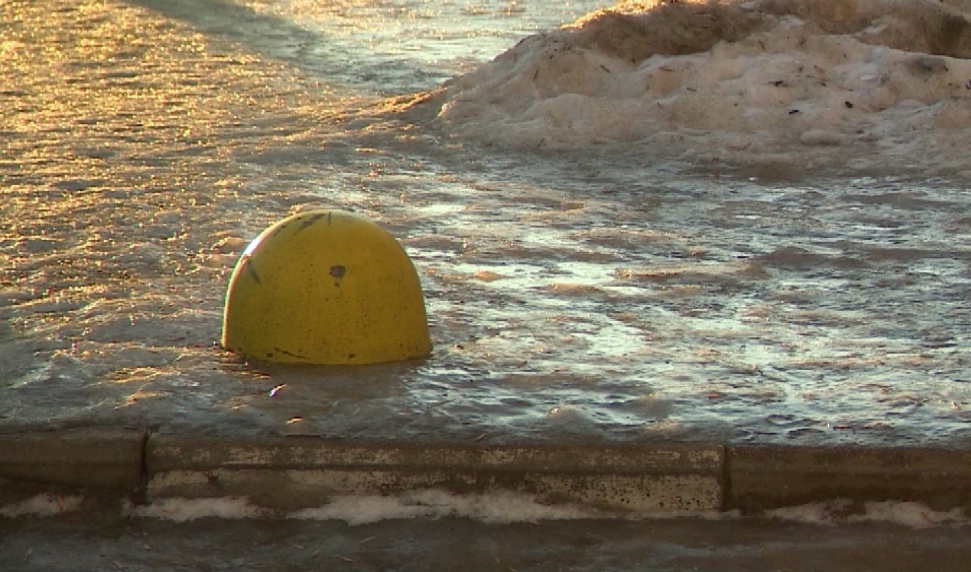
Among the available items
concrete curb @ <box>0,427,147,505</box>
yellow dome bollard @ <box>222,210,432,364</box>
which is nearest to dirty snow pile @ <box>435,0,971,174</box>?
yellow dome bollard @ <box>222,210,432,364</box>

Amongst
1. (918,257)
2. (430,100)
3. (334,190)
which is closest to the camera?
(918,257)

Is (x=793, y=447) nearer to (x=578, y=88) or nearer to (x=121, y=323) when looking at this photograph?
(x=121, y=323)

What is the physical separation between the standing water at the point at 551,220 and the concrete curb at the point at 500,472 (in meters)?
0.12

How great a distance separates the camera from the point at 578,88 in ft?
33.3

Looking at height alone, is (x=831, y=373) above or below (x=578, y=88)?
below

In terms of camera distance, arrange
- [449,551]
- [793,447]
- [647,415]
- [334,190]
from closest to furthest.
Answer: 1. [449,551]
2. [793,447]
3. [647,415]
4. [334,190]

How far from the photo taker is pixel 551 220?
7473 mm

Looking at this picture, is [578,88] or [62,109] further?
[62,109]

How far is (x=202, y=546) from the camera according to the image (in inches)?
157

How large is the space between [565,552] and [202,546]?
90 centimetres

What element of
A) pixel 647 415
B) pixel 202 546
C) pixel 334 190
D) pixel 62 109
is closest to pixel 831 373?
pixel 647 415

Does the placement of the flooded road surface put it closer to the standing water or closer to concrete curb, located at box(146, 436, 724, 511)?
concrete curb, located at box(146, 436, 724, 511)

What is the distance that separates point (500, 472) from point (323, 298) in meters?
1.08

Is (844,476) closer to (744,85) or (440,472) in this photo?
(440,472)
